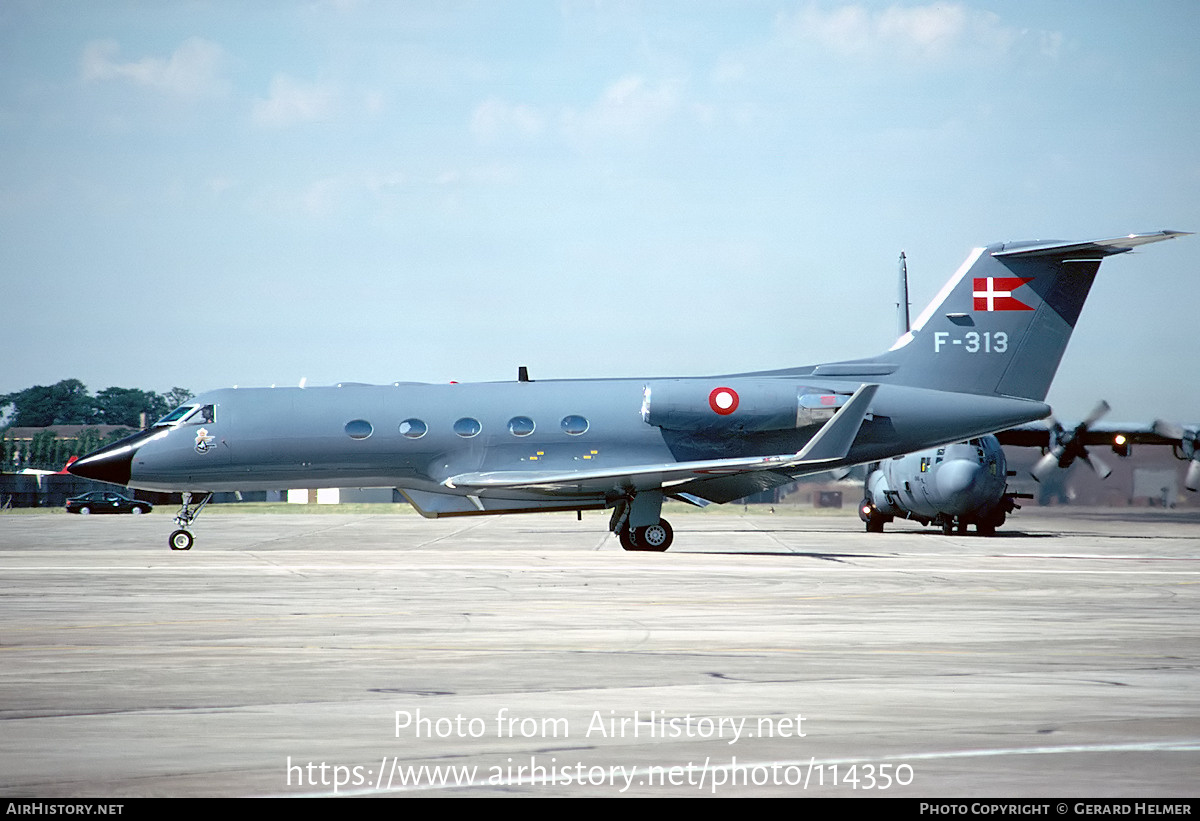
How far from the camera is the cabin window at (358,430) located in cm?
2812

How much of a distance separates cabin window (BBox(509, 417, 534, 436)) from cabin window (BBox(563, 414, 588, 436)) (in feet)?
2.48

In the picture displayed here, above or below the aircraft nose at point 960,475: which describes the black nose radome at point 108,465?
above

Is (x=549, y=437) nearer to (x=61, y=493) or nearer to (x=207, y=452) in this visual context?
(x=207, y=452)

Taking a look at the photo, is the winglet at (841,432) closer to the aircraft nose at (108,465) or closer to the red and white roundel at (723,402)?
the red and white roundel at (723,402)

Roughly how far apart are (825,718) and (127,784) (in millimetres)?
4021

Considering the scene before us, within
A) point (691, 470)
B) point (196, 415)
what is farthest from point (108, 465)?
point (691, 470)

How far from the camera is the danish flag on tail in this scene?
28922mm

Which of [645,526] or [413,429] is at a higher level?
[413,429]

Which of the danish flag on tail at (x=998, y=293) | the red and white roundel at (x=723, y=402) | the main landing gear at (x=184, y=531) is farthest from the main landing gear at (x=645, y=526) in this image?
the main landing gear at (x=184, y=531)

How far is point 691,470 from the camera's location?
26.5m

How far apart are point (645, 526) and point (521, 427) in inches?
138

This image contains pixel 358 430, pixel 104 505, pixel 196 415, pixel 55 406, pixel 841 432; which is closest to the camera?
pixel 841 432

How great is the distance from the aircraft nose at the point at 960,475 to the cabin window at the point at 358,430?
17726 millimetres

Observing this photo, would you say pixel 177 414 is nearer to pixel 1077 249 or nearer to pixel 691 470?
pixel 691 470
